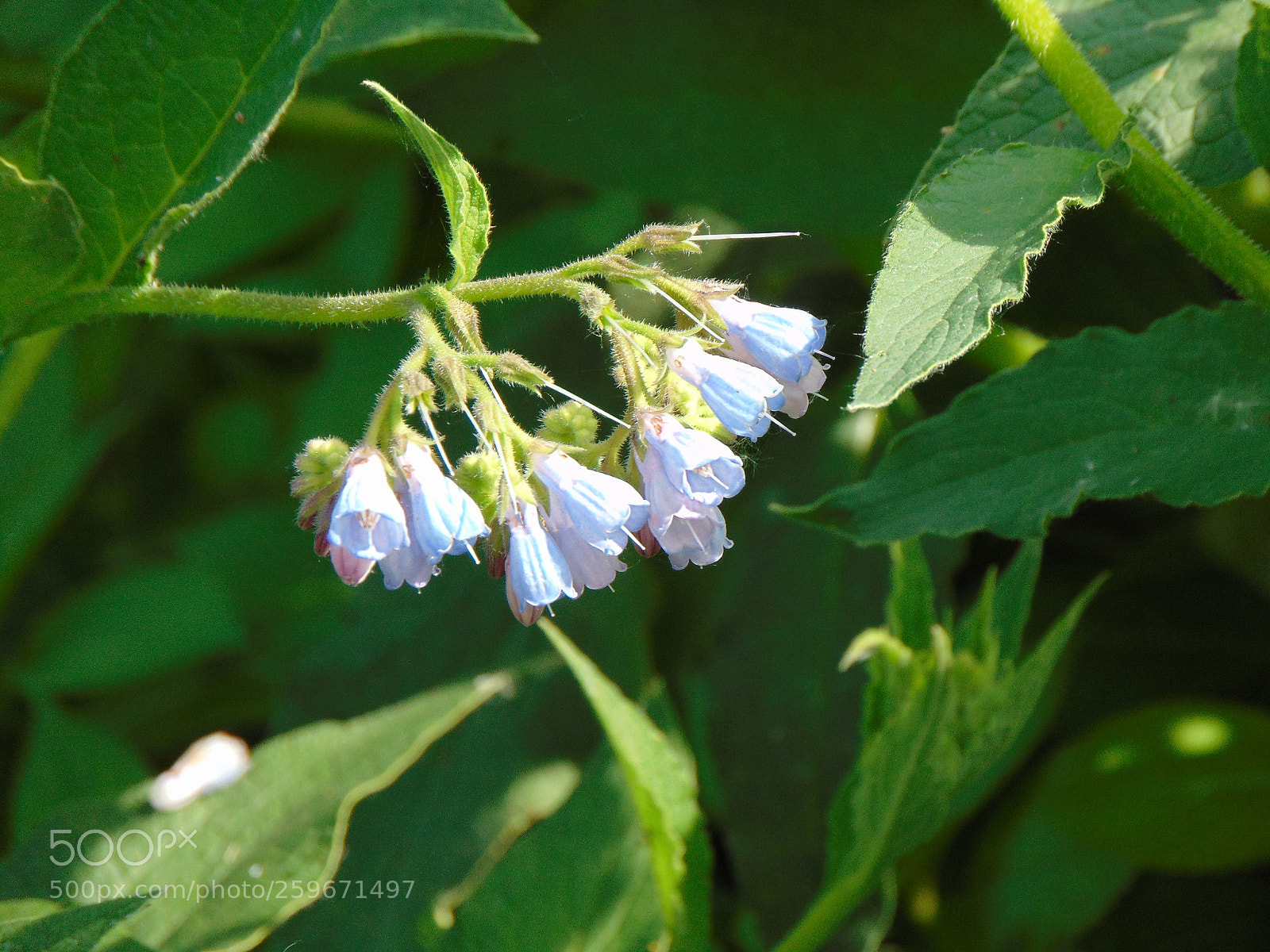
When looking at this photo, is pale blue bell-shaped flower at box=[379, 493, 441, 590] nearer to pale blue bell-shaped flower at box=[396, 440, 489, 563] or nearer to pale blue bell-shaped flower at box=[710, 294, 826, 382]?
pale blue bell-shaped flower at box=[396, 440, 489, 563]

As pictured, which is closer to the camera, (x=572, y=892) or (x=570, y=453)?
(x=570, y=453)

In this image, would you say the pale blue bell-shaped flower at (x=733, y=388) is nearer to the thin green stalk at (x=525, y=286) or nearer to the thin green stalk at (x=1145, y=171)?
the thin green stalk at (x=525, y=286)

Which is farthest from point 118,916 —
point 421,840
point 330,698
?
point 330,698

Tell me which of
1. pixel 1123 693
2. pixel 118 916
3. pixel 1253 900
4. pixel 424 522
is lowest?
pixel 1253 900

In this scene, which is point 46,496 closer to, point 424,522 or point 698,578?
point 698,578

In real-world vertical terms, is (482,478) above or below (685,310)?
below

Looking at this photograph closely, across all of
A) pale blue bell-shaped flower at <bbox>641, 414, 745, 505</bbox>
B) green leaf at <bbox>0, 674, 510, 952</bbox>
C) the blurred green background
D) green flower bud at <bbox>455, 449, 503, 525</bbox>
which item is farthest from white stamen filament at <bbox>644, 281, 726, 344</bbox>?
green leaf at <bbox>0, 674, 510, 952</bbox>

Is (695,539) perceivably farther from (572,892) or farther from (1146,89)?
(1146,89)

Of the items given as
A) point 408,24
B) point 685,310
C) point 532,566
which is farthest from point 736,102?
point 532,566

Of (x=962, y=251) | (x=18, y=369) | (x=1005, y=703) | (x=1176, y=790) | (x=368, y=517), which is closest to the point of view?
(x=962, y=251)
